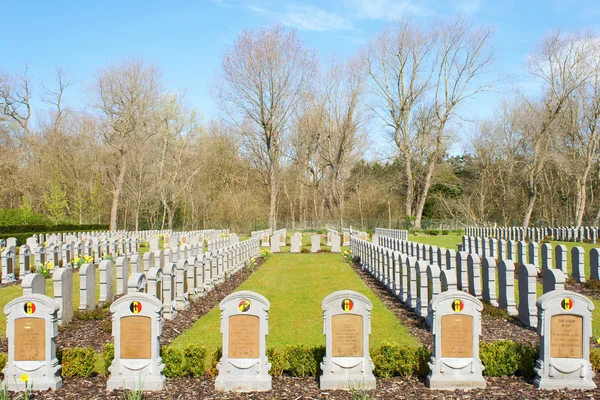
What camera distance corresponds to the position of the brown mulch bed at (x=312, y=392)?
6062 mm

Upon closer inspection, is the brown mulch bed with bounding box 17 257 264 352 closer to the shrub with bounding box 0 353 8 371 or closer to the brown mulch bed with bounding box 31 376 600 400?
the shrub with bounding box 0 353 8 371

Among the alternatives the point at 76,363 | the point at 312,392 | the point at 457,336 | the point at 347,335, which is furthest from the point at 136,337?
the point at 457,336

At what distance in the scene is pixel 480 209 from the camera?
55.1m

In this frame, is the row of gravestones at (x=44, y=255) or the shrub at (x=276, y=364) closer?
the shrub at (x=276, y=364)

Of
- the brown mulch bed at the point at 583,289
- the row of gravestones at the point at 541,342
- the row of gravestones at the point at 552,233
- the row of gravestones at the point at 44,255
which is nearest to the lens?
the row of gravestones at the point at 541,342

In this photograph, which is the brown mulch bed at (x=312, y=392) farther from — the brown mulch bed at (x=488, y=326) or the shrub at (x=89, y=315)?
the shrub at (x=89, y=315)

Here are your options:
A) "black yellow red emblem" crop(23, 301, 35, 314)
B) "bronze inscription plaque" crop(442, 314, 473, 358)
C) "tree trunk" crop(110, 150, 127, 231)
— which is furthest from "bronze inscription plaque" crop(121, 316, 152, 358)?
"tree trunk" crop(110, 150, 127, 231)

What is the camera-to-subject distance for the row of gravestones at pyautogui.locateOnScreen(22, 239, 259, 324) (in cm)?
994

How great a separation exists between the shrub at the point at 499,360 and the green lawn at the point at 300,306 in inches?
78.2

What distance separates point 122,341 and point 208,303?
604 centimetres

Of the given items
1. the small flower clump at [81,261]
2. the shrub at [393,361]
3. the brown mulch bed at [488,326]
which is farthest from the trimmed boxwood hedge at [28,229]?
the shrub at [393,361]

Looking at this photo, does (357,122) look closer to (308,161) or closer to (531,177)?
(308,161)

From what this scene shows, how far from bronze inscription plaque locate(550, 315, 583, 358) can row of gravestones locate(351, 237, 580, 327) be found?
3.28 metres

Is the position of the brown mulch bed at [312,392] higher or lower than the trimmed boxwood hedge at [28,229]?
lower
